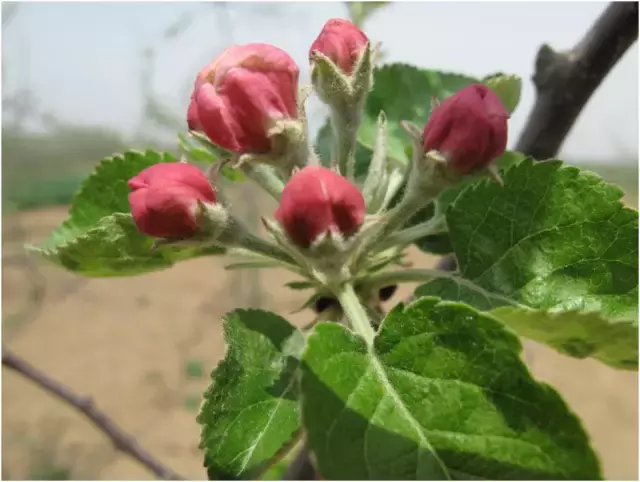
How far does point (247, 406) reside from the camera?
662mm

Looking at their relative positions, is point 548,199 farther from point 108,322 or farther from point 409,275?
point 108,322

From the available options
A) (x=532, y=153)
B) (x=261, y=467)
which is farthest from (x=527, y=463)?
(x=532, y=153)

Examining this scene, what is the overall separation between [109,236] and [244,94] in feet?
0.85

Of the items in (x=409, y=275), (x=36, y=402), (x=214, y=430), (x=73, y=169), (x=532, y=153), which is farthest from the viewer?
(x=73, y=169)

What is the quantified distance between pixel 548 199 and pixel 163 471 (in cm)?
96

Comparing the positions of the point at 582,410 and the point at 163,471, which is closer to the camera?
the point at 163,471

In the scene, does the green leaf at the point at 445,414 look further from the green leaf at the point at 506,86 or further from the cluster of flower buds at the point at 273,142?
the green leaf at the point at 506,86

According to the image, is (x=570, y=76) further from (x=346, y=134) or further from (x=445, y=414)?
(x=445, y=414)

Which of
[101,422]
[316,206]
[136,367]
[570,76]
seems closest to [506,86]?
[570,76]

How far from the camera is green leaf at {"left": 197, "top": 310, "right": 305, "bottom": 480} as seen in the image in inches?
25.4

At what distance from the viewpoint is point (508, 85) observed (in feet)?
3.14

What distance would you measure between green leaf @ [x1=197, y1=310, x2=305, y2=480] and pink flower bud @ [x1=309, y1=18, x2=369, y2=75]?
0.29 metres

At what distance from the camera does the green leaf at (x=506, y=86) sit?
95cm

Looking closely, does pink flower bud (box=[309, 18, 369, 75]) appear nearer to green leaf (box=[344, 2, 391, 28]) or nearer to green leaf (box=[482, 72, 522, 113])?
green leaf (box=[482, 72, 522, 113])
